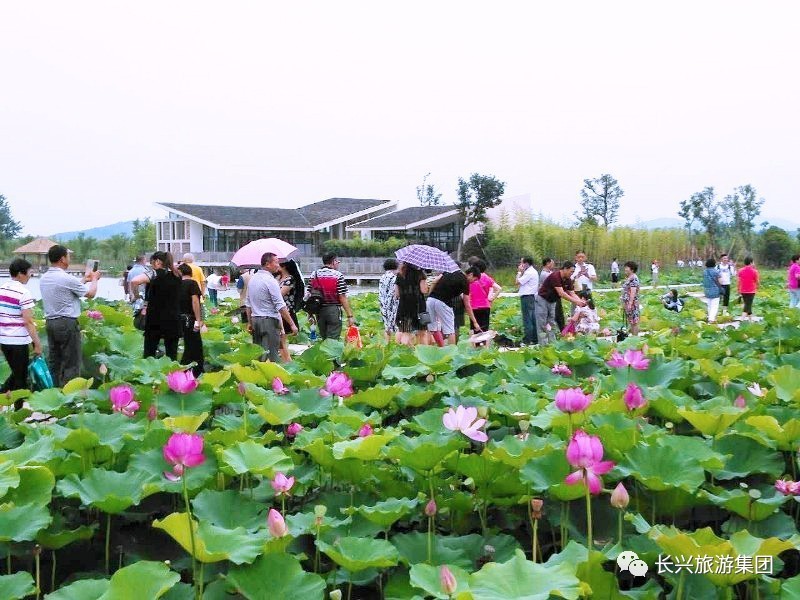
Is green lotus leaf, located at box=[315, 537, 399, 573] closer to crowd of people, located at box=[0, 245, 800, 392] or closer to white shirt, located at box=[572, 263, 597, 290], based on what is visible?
crowd of people, located at box=[0, 245, 800, 392]

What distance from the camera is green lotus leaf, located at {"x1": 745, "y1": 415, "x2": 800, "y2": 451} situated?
2.28 meters

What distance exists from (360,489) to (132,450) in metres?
0.70

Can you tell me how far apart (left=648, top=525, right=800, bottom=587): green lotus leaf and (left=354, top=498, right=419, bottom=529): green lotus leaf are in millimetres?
572

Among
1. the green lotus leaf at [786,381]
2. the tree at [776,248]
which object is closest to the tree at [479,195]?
the tree at [776,248]

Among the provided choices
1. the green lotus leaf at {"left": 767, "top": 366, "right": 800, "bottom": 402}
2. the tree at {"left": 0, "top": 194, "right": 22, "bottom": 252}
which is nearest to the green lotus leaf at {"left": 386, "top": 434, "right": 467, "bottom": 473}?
the green lotus leaf at {"left": 767, "top": 366, "right": 800, "bottom": 402}

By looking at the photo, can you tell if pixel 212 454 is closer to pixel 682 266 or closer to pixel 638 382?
pixel 638 382

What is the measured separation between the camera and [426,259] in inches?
273

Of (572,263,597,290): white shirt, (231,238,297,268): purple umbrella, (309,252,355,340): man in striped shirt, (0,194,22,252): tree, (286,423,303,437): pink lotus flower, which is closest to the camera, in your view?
(286,423,303,437): pink lotus flower

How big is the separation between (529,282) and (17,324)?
541 centimetres

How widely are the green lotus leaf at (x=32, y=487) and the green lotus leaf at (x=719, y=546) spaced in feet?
4.79

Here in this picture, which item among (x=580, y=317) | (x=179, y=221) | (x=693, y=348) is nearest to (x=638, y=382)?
(x=693, y=348)

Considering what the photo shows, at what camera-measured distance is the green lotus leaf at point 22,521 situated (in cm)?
182

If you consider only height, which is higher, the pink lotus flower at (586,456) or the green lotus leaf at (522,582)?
the pink lotus flower at (586,456)

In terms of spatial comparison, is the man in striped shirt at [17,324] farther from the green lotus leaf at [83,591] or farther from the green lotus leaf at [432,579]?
the green lotus leaf at [432,579]
